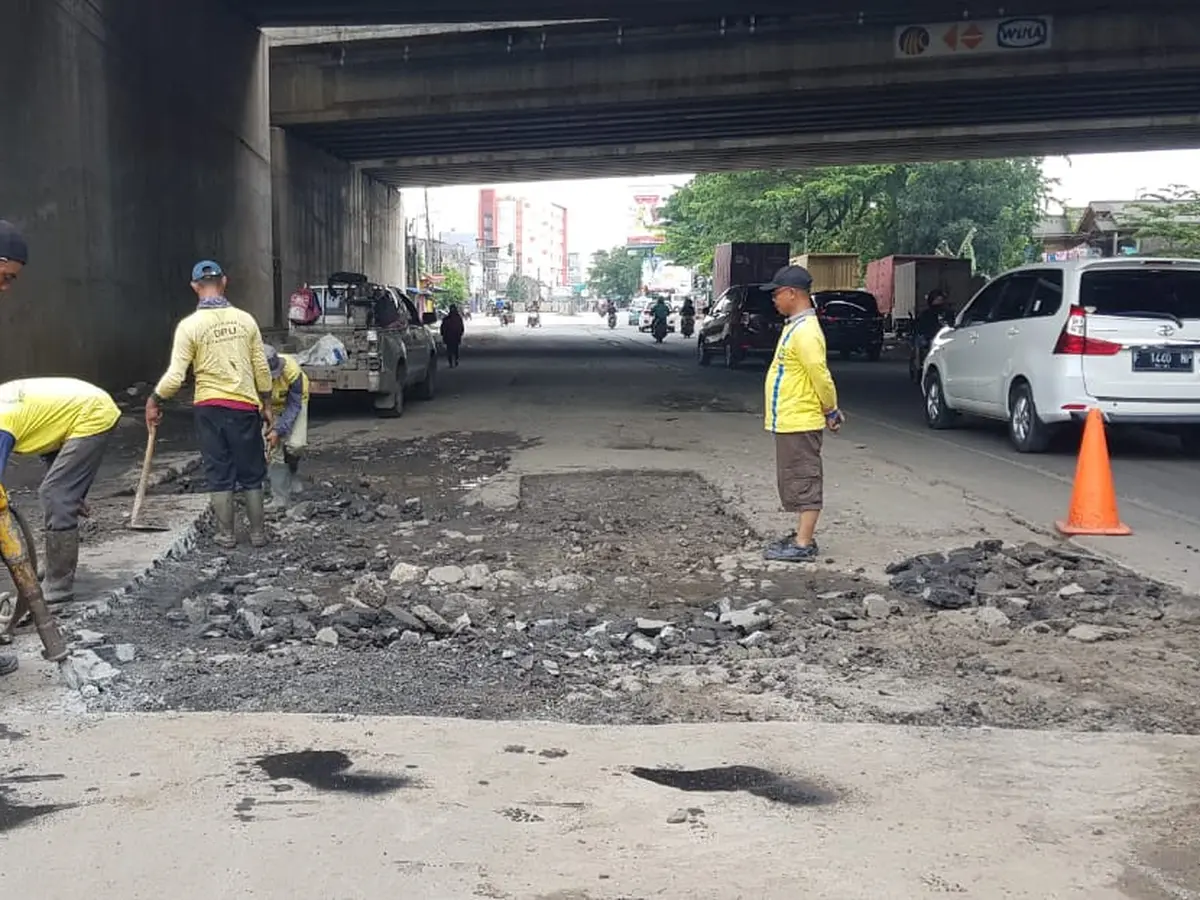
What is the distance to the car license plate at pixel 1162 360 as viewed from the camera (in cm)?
1005

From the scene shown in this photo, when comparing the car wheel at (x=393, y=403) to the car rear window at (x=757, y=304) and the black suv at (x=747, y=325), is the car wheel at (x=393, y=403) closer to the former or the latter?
the black suv at (x=747, y=325)

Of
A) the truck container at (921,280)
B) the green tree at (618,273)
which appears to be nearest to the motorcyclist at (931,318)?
the truck container at (921,280)

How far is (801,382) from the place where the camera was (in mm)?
6957

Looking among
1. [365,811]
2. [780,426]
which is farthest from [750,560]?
[365,811]

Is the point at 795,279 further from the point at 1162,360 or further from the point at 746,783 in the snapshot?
A: the point at 1162,360

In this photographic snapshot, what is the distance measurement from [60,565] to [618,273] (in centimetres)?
15678

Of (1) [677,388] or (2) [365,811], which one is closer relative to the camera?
(2) [365,811]

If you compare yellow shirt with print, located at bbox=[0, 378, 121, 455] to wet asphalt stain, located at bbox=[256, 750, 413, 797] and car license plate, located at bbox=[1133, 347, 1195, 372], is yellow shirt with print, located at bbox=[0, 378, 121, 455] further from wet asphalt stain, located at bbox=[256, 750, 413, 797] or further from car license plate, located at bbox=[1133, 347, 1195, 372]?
car license plate, located at bbox=[1133, 347, 1195, 372]

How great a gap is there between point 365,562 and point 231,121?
18.0 meters

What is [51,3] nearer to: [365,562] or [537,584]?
[365,562]

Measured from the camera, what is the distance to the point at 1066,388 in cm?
1023

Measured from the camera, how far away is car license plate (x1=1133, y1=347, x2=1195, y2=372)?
33.0 ft

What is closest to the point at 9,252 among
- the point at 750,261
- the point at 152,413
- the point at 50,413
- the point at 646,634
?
the point at 50,413

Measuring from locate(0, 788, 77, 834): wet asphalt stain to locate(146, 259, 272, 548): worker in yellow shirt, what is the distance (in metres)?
3.70
